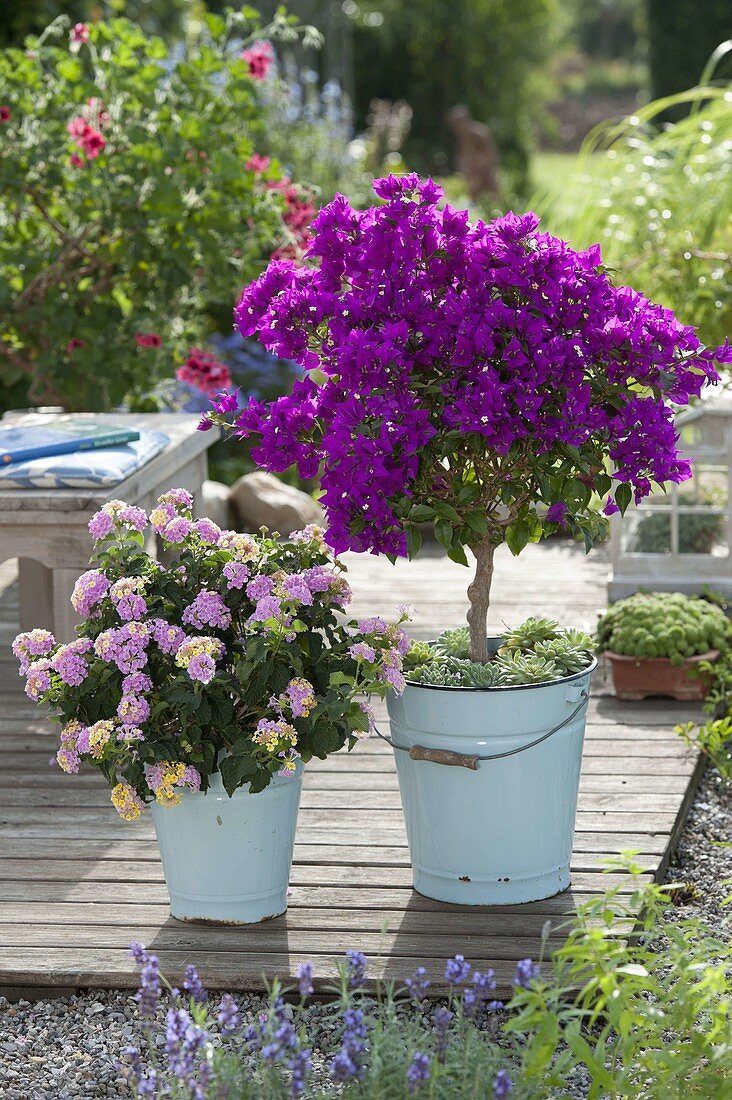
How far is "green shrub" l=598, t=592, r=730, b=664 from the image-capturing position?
3584 mm

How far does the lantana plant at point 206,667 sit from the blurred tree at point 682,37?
13.0m

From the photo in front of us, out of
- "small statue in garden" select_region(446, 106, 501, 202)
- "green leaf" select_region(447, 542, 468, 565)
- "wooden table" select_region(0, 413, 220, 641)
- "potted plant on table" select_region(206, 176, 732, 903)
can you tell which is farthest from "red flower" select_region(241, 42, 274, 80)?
"small statue in garden" select_region(446, 106, 501, 202)

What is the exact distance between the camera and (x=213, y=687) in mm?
2383

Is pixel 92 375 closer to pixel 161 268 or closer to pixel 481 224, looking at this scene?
pixel 161 268

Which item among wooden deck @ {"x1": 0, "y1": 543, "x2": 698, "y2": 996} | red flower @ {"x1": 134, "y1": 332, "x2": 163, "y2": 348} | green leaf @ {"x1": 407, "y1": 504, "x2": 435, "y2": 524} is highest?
red flower @ {"x1": 134, "y1": 332, "x2": 163, "y2": 348}

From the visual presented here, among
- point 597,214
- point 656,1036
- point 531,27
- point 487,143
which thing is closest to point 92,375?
point 597,214

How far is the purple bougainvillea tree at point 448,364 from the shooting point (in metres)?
2.23

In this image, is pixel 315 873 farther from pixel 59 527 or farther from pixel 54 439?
pixel 54 439

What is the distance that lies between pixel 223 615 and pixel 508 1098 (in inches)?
37.5

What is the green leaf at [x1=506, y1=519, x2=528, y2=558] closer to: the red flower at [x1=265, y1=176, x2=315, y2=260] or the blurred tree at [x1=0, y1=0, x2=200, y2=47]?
the red flower at [x1=265, y1=176, x2=315, y2=260]

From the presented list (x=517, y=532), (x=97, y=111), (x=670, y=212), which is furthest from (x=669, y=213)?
(x=517, y=532)

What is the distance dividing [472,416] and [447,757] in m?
0.59

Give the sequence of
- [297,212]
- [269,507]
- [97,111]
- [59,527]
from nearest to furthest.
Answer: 1. [59,527]
2. [97,111]
3. [297,212]
4. [269,507]

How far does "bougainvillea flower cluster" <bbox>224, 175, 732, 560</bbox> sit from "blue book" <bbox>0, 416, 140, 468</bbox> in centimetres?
121
